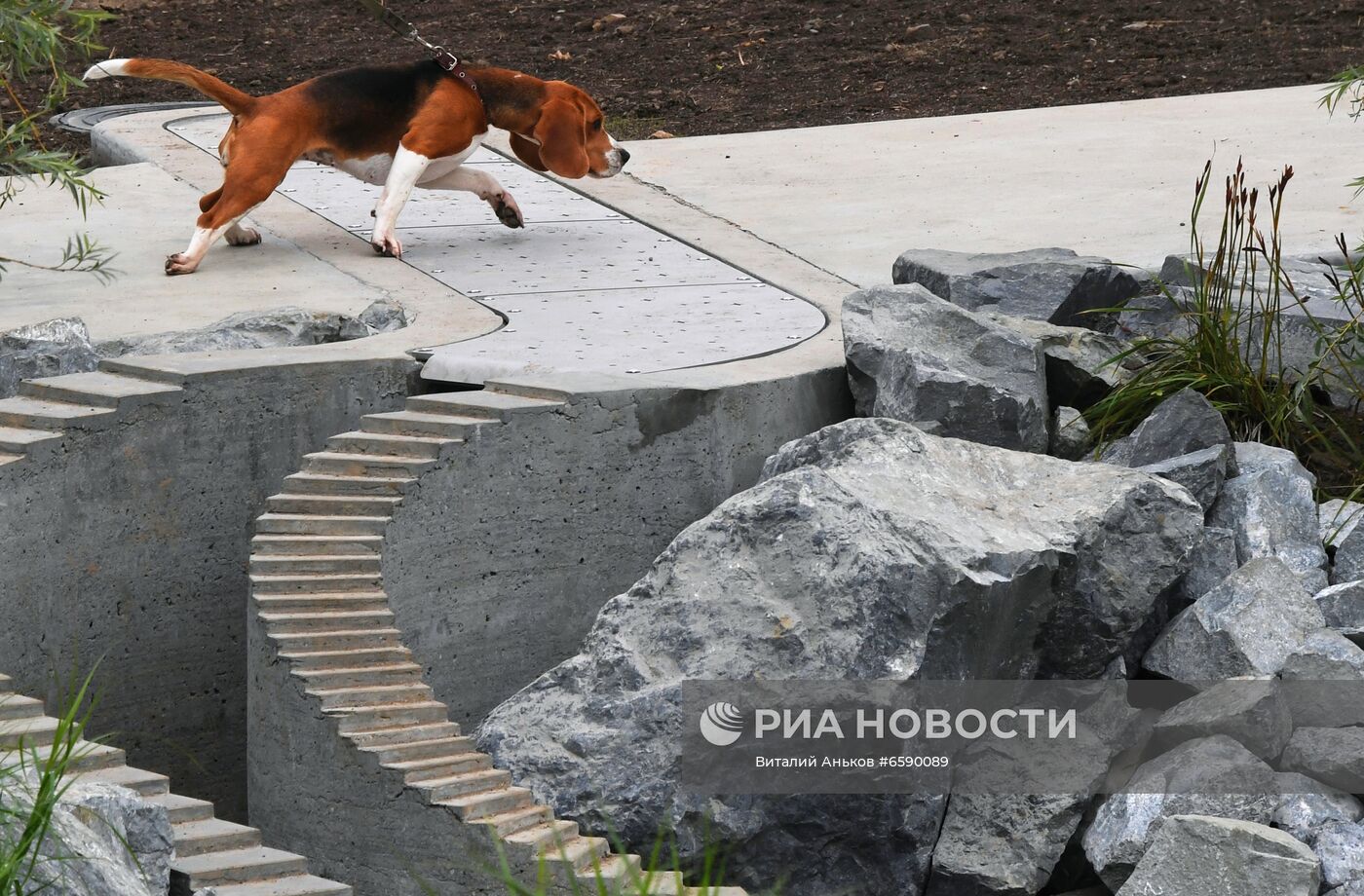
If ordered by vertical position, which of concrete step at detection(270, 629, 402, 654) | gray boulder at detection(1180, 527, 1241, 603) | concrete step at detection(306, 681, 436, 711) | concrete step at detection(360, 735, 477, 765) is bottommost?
gray boulder at detection(1180, 527, 1241, 603)

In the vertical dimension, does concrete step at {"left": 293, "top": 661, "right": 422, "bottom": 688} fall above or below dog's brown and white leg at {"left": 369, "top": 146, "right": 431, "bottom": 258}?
below

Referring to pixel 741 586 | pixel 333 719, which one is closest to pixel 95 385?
pixel 333 719

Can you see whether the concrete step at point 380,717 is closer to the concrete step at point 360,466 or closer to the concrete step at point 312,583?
the concrete step at point 312,583

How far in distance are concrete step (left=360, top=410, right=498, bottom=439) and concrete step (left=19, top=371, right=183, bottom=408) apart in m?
0.63

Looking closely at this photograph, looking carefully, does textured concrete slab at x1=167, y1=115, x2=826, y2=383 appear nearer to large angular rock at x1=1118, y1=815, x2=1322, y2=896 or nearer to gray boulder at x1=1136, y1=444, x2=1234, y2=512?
gray boulder at x1=1136, y1=444, x2=1234, y2=512

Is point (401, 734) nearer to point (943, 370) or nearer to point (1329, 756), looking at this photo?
point (943, 370)

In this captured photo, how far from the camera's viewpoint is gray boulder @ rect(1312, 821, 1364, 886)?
478 centimetres

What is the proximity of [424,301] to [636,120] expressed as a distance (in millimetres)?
4309

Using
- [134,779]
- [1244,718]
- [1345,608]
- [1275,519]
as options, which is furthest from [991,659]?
[134,779]

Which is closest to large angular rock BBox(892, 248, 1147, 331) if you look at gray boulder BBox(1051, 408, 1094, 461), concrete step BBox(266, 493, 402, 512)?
gray boulder BBox(1051, 408, 1094, 461)

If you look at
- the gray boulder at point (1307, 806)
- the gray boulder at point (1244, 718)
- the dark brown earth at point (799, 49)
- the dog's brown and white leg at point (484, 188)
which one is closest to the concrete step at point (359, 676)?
the gray boulder at point (1244, 718)

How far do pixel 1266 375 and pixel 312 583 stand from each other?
127 inches

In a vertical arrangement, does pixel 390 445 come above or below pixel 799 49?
above

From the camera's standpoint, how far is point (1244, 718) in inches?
198
